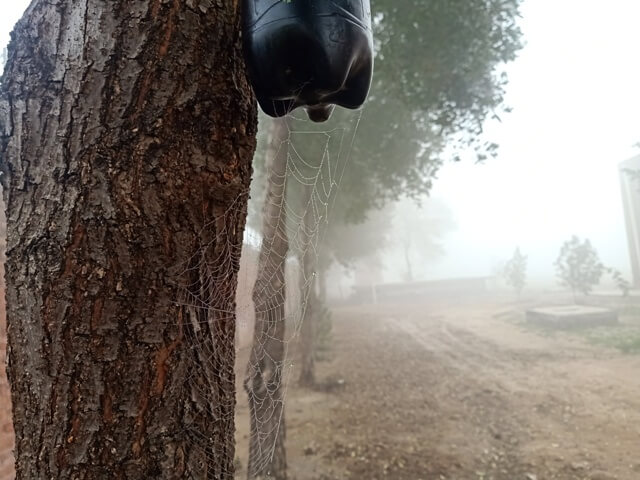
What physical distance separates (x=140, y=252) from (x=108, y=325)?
123 mm

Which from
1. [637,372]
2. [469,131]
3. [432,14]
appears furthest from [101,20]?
[637,372]

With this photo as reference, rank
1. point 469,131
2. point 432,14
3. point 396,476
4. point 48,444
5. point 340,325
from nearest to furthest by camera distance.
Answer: point 48,444, point 396,476, point 432,14, point 469,131, point 340,325

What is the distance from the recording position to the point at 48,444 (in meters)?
0.65

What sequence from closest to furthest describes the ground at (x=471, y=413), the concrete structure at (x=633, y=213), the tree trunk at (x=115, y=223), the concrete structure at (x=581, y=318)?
the tree trunk at (x=115, y=223) → the ground at (x=471, y=413) → the concrete structure at (x=581, y=318) → the concrete structure at (x=633, y=213)

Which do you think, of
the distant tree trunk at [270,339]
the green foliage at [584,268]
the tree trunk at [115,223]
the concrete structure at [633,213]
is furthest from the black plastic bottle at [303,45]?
the concrete structure at [633,213]

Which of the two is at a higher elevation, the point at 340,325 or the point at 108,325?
the point at 108,325

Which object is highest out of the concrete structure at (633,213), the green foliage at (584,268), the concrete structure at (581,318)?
the concrete structure at (633,213)

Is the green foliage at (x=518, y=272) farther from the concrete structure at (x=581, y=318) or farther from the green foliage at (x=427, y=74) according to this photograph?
the green foliage at (x=427, y=74)

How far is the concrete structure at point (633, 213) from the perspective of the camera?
45.6 ft

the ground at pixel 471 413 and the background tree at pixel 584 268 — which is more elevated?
Result: the background tree at pixel 584 268

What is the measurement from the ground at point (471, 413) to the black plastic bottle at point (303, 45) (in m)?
3.53

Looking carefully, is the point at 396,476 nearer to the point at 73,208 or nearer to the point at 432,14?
the point at 73,208

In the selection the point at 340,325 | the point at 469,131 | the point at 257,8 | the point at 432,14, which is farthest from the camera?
the point at 340,325

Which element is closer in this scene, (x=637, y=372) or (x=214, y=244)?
(x=214, y=244)
